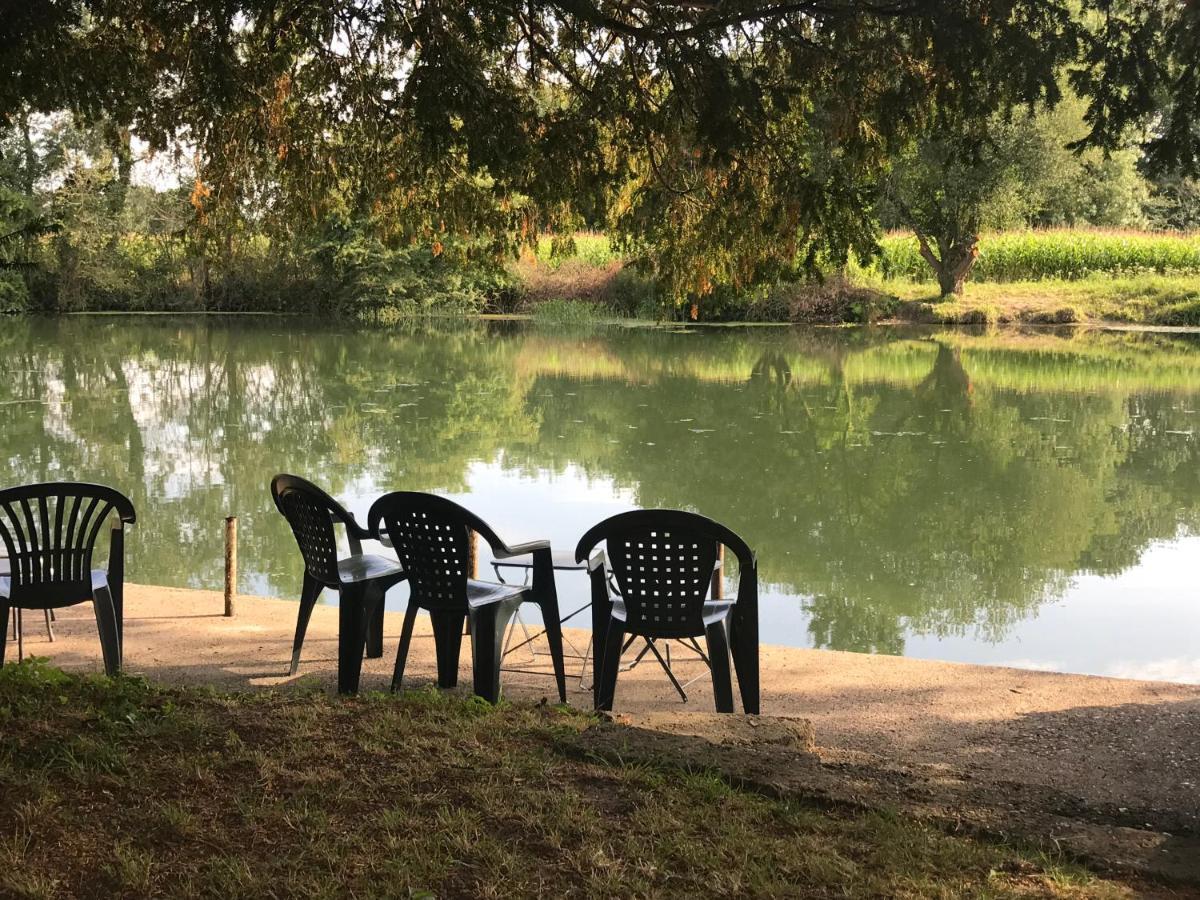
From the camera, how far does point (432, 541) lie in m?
5.23

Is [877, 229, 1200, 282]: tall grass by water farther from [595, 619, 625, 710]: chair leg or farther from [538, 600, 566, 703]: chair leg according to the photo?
[595, 619, 625, 710]: chair leg

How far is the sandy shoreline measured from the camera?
449cm

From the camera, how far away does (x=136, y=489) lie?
1366cm

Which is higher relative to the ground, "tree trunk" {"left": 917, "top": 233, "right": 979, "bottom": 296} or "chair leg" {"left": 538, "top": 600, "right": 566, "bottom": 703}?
"tree trunk" {"left": 917, "top": 233, "right": 979, "bottom": 296}

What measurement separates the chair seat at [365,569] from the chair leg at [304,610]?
0.71 feet

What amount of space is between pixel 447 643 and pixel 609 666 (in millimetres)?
701

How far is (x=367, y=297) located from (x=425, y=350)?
13.9 meters

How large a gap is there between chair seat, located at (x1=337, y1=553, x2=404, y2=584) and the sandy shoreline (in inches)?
20.2

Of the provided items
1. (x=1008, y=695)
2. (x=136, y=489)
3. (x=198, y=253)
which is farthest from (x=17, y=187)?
(x=1008, y=695)

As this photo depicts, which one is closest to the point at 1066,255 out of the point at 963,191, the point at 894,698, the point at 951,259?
the point at 951,259

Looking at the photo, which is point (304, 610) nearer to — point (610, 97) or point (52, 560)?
point (52, 560)

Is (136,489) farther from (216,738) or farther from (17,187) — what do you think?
(17,187)

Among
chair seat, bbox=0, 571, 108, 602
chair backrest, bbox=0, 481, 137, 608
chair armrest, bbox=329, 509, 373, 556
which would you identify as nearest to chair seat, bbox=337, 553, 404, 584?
chair armrest, bbox=329, 509, 373, 556

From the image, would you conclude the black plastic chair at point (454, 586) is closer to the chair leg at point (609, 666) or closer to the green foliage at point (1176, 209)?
the chair leg at point (609, 666)
